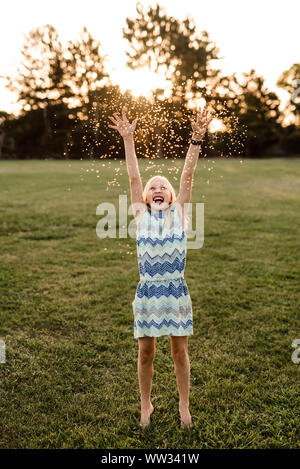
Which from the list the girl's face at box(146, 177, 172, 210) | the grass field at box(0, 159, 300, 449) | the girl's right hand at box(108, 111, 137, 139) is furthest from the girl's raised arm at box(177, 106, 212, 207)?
the girl's right hand at box(108, 111, 137, 139)

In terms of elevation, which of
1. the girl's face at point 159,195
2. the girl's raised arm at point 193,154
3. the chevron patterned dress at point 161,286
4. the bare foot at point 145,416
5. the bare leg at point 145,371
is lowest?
the bare foot at point 145,416

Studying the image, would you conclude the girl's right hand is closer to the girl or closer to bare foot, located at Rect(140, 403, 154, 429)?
the girl

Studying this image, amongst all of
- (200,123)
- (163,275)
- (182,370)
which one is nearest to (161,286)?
(163,275)

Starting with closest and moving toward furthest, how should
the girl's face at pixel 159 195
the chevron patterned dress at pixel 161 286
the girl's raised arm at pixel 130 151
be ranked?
the chevron patterned dress at pixel 161 286 → the girl's face at pixel 159 195 → the girl's raised arm at pixel 130 151

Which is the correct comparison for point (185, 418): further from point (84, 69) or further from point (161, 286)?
point (84, 69)

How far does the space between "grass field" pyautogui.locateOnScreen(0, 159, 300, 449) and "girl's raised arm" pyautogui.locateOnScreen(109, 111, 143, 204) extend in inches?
8.8

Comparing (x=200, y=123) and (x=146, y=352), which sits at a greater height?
(x=200, y=123)

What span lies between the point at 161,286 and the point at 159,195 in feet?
2.09

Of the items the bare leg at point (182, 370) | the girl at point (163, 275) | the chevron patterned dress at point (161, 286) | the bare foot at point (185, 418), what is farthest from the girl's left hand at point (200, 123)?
the bare foot at point (185, 418)

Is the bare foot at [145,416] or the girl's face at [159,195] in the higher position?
the girl's face at [159,195]

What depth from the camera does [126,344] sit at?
156 inches

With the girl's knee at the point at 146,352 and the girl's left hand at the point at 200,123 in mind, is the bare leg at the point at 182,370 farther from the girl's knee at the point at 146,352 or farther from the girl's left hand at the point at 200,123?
the girl's left hand at the point at 200,123

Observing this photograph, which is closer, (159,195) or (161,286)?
(161,286)

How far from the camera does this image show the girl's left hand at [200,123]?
9.04 feet
